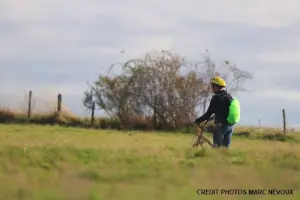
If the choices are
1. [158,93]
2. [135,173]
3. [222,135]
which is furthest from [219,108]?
[158,93]

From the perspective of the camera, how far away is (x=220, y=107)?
1118 centimetres

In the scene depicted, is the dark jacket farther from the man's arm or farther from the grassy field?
the grassy field

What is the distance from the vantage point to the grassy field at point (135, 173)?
6695 millimetres

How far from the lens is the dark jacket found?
36.5 ft

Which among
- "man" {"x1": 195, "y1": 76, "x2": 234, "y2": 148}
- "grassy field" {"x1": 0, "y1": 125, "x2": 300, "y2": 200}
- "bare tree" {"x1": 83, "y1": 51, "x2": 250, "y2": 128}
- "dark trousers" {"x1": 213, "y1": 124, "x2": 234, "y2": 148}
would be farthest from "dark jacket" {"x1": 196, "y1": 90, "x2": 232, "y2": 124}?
"bare tree" {"x1": 83, "y1": 51, "x2": 250, "y2": 128}

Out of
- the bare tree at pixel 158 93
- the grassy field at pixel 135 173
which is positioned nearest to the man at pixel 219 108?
the grassy field at pixel 135 173

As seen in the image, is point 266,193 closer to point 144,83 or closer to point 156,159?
point 156,159

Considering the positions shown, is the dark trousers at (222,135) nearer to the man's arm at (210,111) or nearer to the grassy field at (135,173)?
the man's arm at (210,111)

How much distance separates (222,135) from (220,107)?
20.6 inches

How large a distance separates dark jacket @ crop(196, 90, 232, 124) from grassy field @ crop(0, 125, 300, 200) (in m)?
0.81

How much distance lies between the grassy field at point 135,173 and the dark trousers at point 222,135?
779mm

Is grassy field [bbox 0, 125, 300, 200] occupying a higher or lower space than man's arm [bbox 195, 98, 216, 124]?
lower

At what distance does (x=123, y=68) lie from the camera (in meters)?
37.4

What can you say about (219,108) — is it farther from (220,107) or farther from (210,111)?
(210,111)
